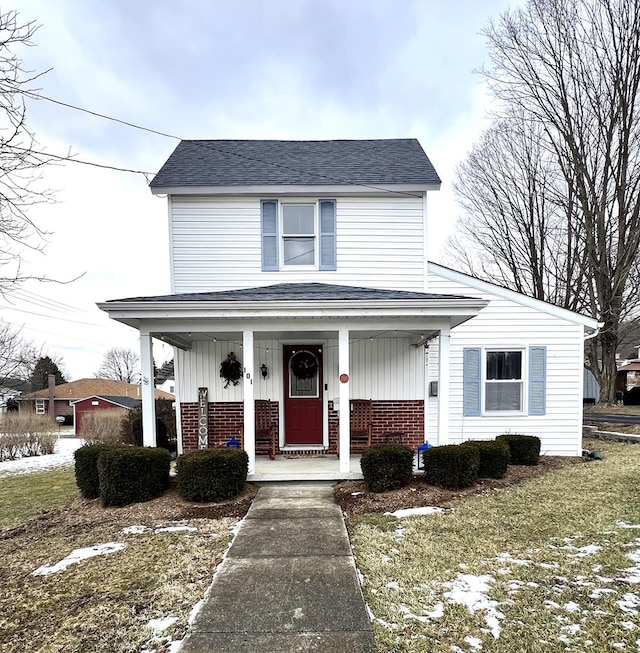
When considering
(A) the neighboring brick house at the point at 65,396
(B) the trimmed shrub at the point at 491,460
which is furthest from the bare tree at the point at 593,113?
(A) the neighboring brick house at the point at 65,396

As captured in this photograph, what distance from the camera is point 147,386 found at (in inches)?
250

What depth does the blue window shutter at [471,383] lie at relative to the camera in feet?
28.4

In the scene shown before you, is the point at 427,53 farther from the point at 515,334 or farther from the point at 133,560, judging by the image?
the point at 133,560

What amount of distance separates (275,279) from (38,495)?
6087mm

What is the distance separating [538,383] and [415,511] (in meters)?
5.11

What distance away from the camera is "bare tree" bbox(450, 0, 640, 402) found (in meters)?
13.8

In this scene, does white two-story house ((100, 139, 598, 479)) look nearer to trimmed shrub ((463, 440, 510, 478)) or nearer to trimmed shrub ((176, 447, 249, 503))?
trimmed shrub ((463, 440, 510, 478))

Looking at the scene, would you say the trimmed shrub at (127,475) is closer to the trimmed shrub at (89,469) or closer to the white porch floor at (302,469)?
the trimmed shrub at (89,469)

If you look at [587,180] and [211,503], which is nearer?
[211,503]

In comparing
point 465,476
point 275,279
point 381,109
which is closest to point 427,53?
point 381,109

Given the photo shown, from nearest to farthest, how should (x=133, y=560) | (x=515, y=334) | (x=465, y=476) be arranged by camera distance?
(x=133, y=560)
(x=465, y=476)
(x=515, y=334)

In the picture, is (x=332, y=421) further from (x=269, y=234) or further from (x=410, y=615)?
(x=410, y=615)

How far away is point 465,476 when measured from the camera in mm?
5938

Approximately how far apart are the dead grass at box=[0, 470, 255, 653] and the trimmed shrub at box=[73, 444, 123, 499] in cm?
24
